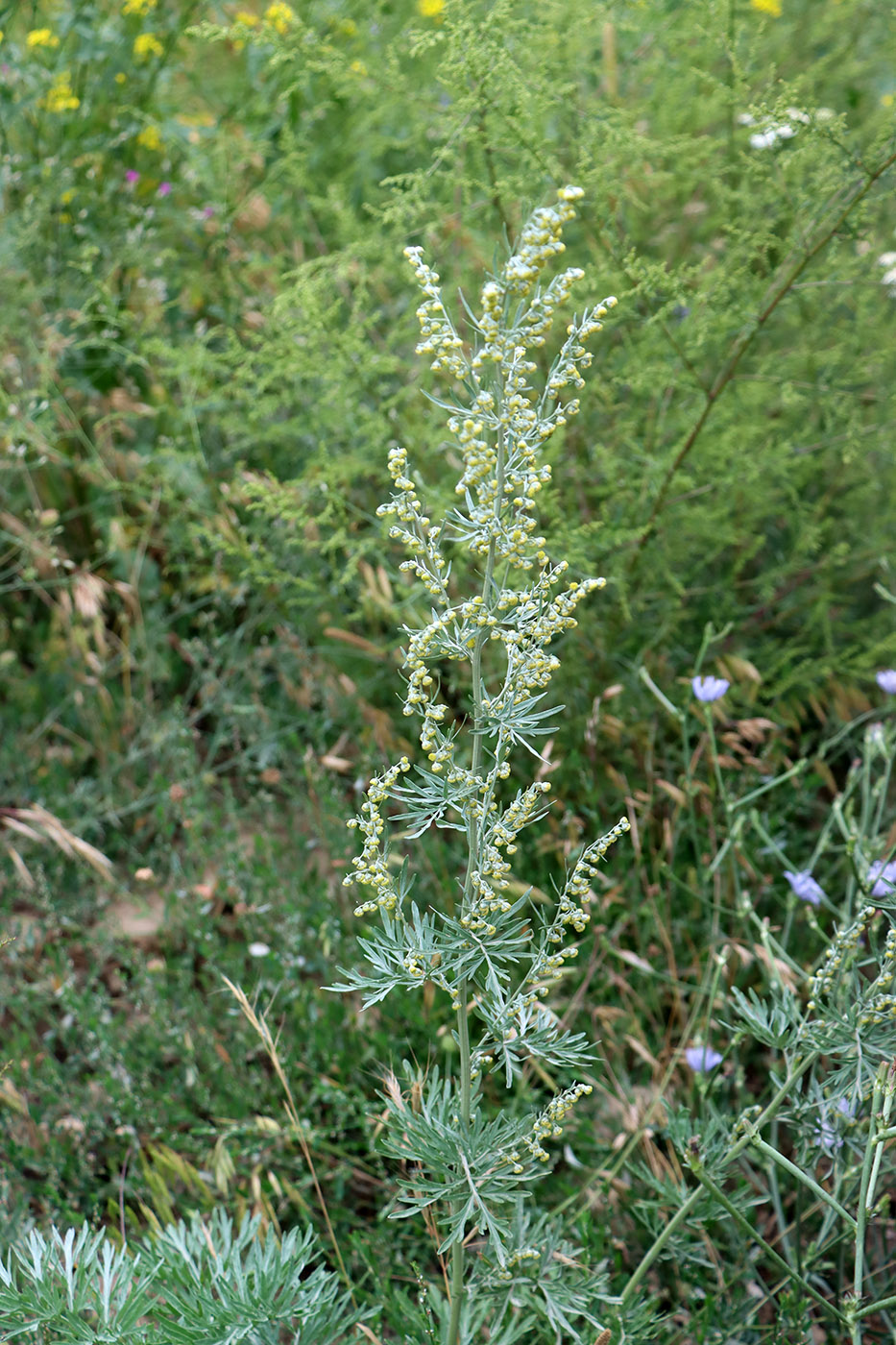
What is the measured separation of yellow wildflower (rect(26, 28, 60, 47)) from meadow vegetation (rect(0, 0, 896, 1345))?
1.0 inches

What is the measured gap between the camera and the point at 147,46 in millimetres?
2941

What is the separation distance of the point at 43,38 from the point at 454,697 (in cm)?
193

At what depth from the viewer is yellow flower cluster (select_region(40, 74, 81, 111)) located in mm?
2848

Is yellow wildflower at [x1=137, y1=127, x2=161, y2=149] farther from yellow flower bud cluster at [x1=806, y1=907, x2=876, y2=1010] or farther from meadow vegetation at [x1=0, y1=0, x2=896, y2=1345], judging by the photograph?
yellow flower bud cluster at [x1=806, y1=907, x2=876, y2=1010]

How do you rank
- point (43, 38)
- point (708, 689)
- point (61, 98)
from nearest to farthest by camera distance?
point (708, 689)
point (43, 38)
point (61, 98)

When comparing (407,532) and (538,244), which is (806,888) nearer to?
(407,532)

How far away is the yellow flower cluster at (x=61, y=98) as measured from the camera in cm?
285

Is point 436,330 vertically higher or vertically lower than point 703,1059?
higher

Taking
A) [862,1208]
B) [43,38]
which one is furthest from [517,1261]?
[43,38]

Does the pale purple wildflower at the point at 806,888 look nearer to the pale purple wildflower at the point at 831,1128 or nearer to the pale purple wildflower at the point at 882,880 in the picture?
the pale purple wildflower at the point at 882,880

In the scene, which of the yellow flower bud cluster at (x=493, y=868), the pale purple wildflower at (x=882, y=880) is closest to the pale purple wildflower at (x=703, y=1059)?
the pale purple wildflower at (x=882, y=880)

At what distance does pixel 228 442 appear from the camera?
311 cm

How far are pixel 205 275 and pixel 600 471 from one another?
49.1 inches

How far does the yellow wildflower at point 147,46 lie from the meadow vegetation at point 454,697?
31mm
